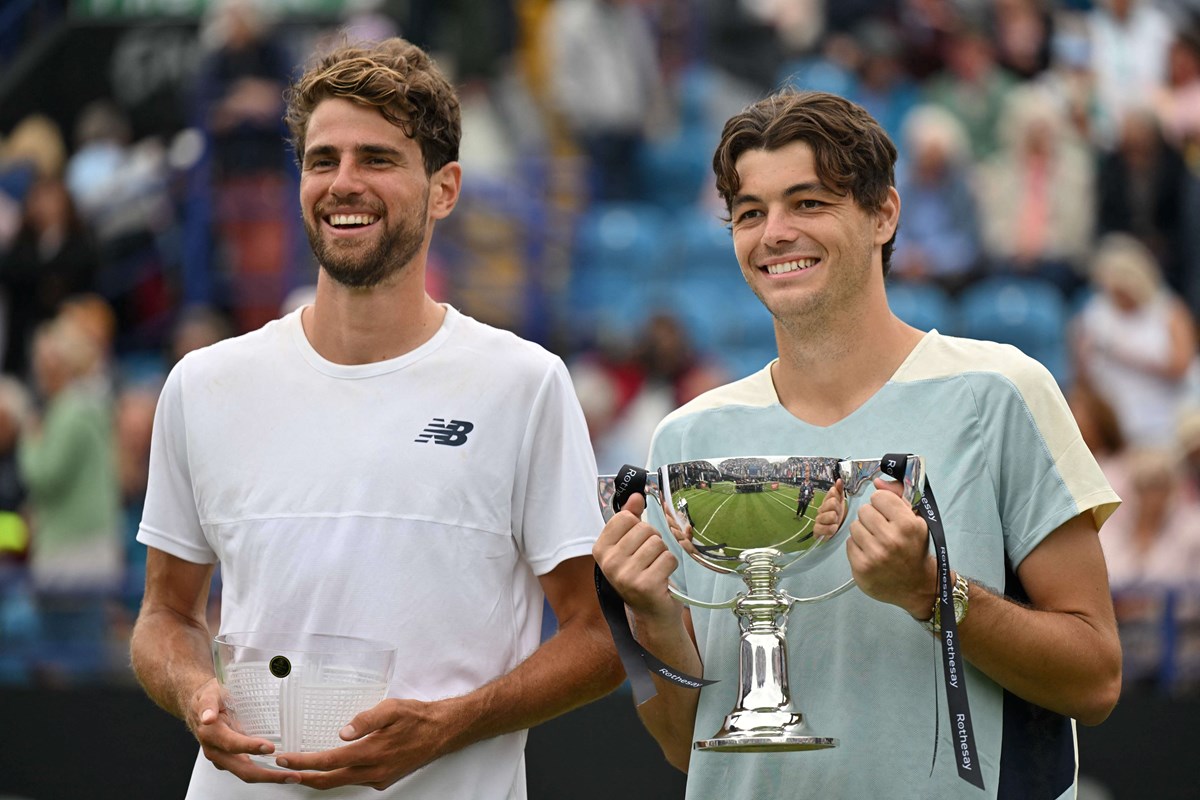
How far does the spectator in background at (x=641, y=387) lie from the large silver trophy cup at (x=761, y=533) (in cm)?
583

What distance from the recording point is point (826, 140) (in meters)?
2.70

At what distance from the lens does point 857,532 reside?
233 cm

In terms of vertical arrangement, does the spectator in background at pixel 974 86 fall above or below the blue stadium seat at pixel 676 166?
above

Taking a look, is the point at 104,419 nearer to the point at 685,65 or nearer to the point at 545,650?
the point at 685,65

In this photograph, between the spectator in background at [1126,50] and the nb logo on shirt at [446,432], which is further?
the spectator in background at [1126,50]

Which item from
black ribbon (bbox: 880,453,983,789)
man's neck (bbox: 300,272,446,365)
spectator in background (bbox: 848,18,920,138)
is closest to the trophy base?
black ribbon (bbox: 880,453,983,789)

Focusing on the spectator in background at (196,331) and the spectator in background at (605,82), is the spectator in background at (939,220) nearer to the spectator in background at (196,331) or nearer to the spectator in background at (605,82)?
the spectator in background at (605,82)

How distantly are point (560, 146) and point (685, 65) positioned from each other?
3.31 ft

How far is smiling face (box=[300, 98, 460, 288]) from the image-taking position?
2.87 m

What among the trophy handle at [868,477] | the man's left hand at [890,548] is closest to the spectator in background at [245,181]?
the trophy handle at [868,477]

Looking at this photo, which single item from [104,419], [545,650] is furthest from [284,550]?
[104,419]

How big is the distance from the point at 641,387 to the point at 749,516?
6.18 m

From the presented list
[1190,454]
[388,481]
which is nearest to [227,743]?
[388,481]

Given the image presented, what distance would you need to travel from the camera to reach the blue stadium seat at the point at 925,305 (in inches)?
341
